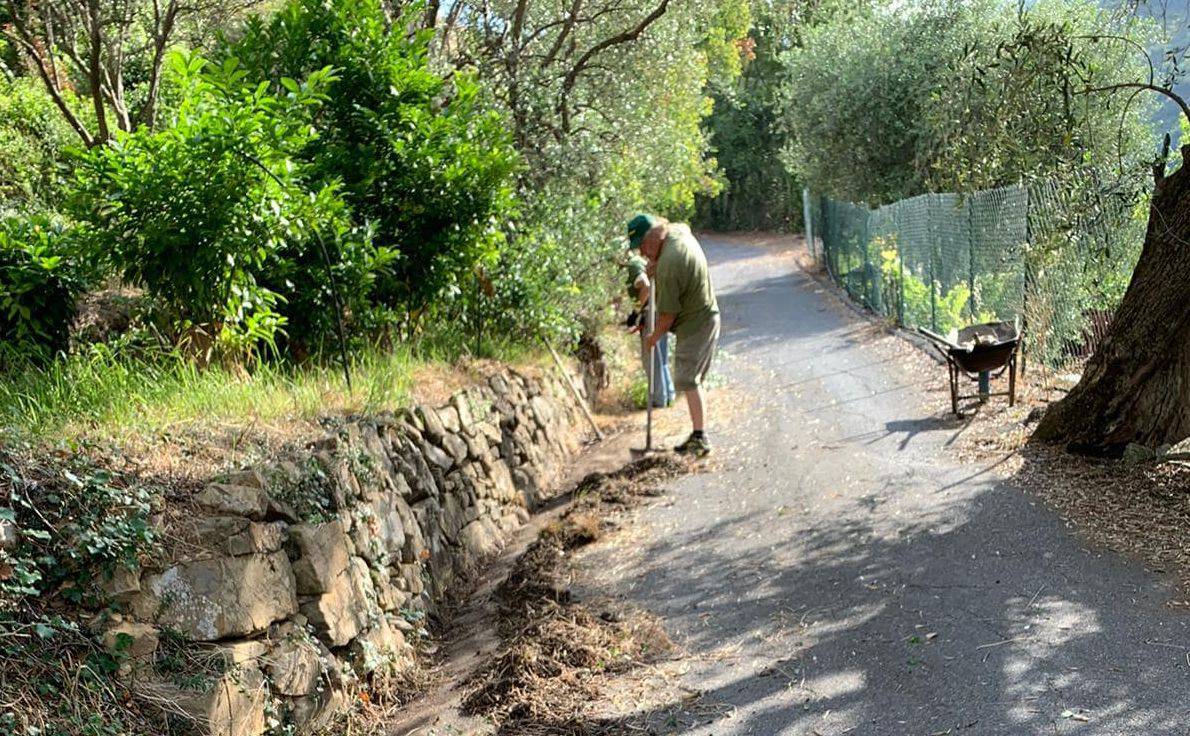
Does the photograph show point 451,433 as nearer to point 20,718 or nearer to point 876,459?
point 876,459

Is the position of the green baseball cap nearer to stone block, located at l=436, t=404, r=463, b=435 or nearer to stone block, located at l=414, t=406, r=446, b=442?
stone block, located at l=436, t=404, r=463, b=435

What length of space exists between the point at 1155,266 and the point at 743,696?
4.35m

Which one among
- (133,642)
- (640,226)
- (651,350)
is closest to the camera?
(133,642)

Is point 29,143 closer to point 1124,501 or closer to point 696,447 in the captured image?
point 696,447

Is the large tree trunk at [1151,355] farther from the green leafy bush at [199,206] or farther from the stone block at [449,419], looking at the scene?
the green leafy bush at [199,206]

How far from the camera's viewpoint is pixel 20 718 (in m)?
3.35

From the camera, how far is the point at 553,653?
202 inches

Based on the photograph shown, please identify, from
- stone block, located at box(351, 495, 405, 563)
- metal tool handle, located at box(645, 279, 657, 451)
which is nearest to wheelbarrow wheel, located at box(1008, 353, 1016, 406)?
metal tool handle, located at box(645, 279, 657, 451)

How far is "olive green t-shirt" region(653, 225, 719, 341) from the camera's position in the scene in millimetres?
9203

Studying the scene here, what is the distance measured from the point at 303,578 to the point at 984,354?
617 cm

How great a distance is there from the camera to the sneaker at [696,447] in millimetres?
9062

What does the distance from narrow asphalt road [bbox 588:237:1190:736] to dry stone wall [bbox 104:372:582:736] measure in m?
1.18

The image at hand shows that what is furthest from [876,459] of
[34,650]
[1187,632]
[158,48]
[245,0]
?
[245,0]

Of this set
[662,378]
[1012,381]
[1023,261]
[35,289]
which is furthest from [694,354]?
[35,289]
